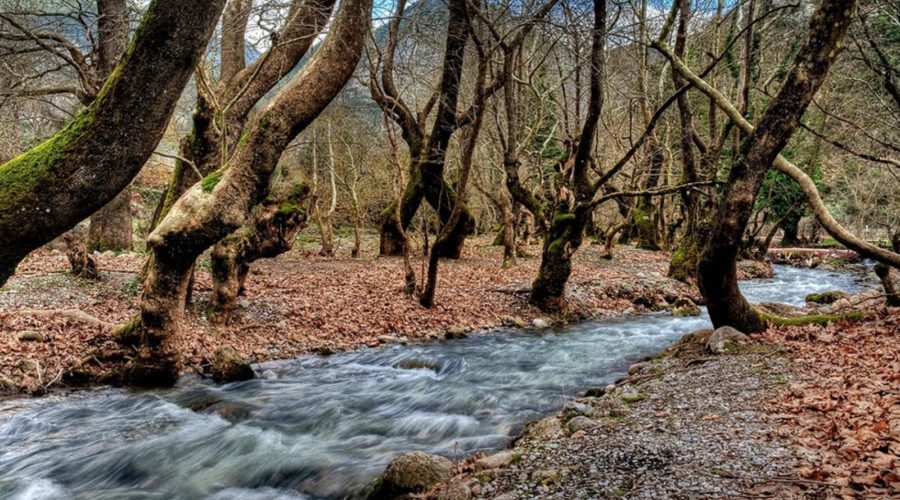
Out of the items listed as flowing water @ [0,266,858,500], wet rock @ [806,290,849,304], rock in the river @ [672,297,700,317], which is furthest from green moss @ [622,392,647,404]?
wet rock @ [806,290,849,304]

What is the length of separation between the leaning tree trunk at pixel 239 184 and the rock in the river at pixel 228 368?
0.98m

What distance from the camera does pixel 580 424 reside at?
5137 millimetres

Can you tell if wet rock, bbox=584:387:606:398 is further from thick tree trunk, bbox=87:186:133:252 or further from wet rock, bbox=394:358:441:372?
thick tree trunk, bbox=87:186:133:252

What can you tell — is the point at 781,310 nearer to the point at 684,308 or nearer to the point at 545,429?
the point at 684,308

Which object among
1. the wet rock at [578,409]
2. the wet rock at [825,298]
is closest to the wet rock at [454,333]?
the wet rock at [578,409]

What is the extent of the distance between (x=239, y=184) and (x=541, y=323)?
7.59 m

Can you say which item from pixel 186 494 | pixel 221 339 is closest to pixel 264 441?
pixel 186 494

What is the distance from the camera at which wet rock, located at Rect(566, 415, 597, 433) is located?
5.06 m

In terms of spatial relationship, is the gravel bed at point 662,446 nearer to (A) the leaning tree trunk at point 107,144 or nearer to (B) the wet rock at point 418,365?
(A) the leaning tree trunk at point 107,144

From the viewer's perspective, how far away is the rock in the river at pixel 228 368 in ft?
25.3

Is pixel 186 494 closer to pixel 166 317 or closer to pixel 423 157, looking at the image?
pixel 166 317

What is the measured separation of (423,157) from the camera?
17.0 meters

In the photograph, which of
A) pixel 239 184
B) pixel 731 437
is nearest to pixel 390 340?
pixel 239 184

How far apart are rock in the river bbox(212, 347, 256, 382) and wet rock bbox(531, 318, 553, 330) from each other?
6379 millimetres
